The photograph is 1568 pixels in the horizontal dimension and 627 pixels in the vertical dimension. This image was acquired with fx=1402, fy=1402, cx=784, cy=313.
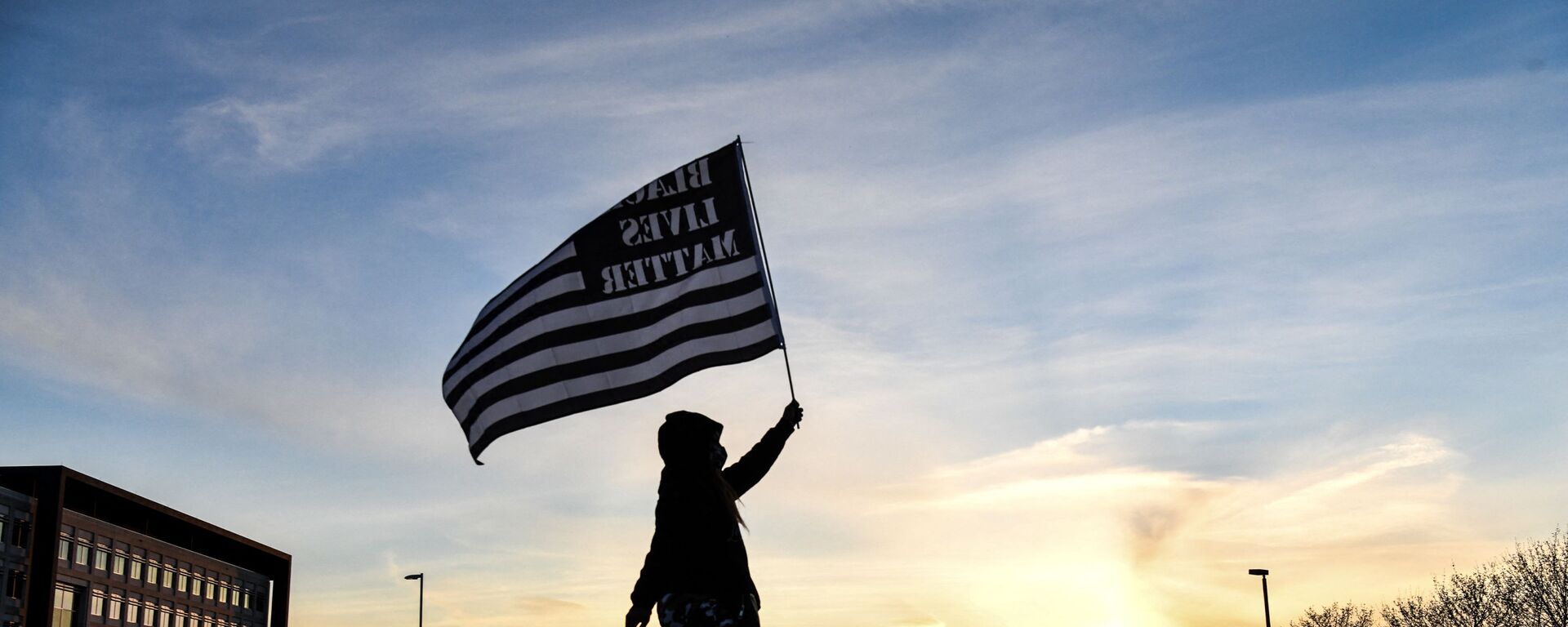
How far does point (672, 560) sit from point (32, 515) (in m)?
82.2

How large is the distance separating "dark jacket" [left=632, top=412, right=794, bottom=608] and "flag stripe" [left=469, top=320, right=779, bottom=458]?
324cm

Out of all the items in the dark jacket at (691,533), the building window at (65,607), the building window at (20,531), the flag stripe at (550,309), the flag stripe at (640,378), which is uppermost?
the building window at (20,531)

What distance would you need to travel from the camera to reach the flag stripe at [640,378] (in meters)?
11.4

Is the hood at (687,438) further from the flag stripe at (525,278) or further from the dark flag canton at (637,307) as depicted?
the flag stripe at (525,278)

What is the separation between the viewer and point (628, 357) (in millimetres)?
11688

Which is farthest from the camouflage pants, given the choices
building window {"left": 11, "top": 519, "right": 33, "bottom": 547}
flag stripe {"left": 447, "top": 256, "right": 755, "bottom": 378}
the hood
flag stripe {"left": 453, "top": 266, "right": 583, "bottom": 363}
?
building window {"left": 11, "top": 519, "right": 33, "bottom": 547}

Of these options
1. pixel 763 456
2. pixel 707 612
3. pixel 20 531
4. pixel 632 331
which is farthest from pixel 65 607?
pixel 707 612

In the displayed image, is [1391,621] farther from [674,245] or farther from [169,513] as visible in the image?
[169,513]

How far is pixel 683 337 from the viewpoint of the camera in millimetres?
11688

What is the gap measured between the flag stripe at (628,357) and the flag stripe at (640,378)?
0.13ft

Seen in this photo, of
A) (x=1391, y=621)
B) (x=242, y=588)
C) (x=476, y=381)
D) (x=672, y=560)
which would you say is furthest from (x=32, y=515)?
(x=672, y=560)

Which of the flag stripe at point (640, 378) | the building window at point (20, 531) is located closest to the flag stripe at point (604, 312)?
the flag stripe at point (640, 378)

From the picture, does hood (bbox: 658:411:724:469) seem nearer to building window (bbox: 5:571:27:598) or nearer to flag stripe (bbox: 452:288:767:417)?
flag stripe (bbox: 452:288:767:417)

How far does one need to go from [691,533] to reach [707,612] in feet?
1.48
